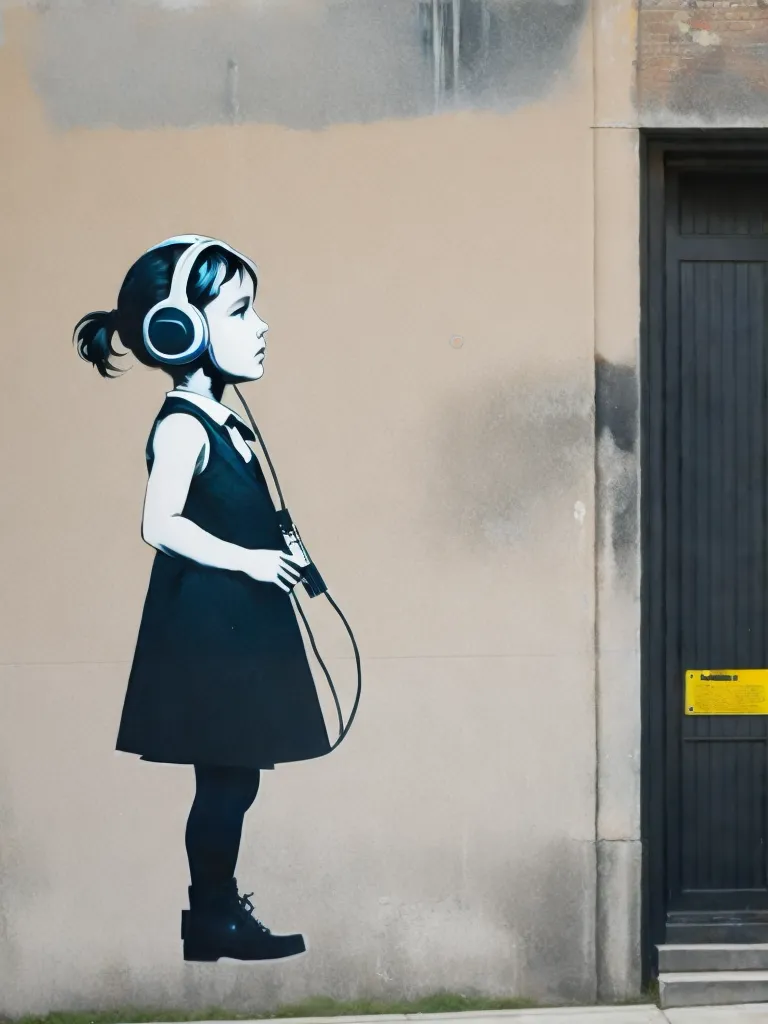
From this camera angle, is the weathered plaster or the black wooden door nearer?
the weathered plaster

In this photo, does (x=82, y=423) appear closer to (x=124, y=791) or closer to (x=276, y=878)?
(x=124, y=791)

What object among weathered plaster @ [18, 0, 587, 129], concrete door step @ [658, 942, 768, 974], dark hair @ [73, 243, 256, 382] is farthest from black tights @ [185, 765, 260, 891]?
weathered plaster @ [18, 0, 587, 129]

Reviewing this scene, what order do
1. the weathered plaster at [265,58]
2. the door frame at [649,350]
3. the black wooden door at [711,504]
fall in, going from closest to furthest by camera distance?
the weathered plaster at [265,58] → the door frame at [649,350] → the black wooden door at [711,504]

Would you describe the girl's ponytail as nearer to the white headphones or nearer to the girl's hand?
the white headphones

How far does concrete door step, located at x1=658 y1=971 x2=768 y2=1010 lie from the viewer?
5.16m

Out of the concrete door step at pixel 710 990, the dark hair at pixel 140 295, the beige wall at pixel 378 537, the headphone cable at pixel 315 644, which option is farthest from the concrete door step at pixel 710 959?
the dark hair at pixel 140 295

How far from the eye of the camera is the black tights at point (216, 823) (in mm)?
5141

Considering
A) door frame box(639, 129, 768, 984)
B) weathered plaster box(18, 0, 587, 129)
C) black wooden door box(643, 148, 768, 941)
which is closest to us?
weathered plaster box(18, 0, 587, 129)

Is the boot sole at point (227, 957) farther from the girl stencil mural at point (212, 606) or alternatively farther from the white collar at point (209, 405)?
the white collar at point (209, 405)

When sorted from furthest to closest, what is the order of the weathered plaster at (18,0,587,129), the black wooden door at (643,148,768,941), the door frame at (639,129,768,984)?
1. the black wooden door at (643,148,768,941)
2. the door frame at (639,129,768,984)
3. the weathered plaster at (18,0,587,129)

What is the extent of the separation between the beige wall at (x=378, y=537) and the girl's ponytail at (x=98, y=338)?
0.19 feet

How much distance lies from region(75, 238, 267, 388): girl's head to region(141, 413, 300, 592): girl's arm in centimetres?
26

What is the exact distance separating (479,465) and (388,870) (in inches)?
71.6

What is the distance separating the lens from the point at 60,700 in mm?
5137
